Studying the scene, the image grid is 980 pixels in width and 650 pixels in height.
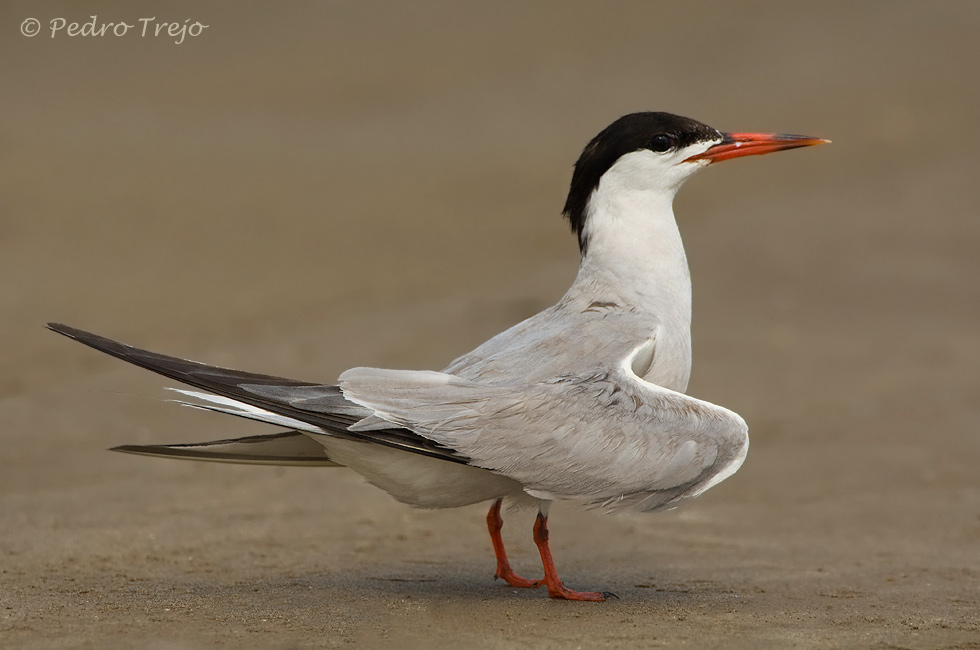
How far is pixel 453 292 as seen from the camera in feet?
31.4

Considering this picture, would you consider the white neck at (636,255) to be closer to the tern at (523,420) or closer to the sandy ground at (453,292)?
the tern at (523,420)

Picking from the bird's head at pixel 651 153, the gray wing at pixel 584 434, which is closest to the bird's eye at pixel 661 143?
the bird's head at pixel 651 153

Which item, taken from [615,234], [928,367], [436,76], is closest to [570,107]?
[436,76]

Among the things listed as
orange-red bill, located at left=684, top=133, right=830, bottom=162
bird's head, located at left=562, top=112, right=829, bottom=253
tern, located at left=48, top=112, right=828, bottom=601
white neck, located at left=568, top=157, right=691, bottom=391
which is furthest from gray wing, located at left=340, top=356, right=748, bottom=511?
orange-red bill, located at left=684, top=133, right=830, bottom=162

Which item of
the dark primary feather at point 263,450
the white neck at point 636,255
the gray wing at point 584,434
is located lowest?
the dark primary feather at point 263,450

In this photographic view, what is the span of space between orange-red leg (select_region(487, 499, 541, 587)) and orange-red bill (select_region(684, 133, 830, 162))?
5.45 ft

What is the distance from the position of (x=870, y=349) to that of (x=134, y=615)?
19.4 feet

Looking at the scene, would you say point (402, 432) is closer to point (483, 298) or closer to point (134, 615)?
point (134, 615)

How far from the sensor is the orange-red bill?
199 inches

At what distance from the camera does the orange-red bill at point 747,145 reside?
505cm

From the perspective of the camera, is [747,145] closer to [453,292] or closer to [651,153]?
[651,153]

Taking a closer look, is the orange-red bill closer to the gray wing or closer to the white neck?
the white neck

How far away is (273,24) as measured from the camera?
45.1 ft

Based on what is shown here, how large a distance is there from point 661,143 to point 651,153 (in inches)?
2.3
